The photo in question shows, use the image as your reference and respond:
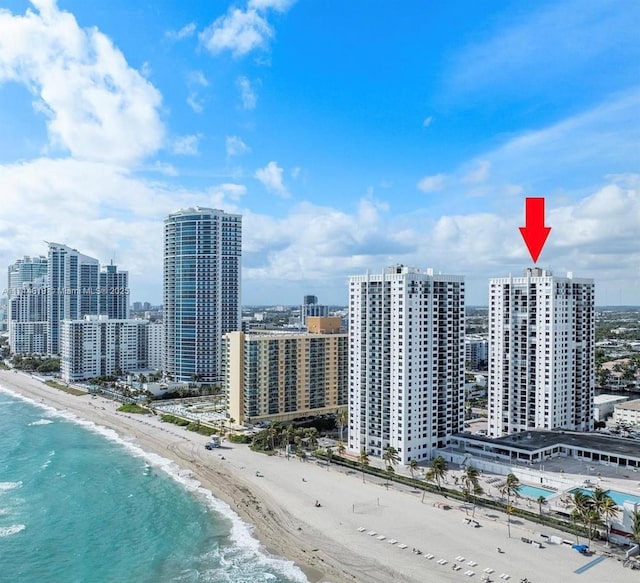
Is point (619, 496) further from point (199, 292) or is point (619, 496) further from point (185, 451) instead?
point (199, 292)

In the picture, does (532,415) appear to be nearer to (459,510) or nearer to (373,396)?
(373,396)

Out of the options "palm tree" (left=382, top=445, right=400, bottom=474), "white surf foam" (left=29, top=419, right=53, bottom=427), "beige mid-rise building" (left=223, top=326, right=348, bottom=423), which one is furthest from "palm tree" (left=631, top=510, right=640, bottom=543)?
"white surf foam" (left=29, top=419, right=53, bottom=427)

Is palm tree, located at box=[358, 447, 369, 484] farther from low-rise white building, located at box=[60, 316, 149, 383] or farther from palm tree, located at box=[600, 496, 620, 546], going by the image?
low-rise white building, located at box=[60, 316, 149, 383]

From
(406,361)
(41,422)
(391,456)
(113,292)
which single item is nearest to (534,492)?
(391,456)

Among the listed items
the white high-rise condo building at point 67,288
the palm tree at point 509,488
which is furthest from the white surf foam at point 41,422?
the white high-rise condo building at point 67,288

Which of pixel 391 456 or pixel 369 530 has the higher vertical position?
pixel 391 456

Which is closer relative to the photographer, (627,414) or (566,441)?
(566,441)

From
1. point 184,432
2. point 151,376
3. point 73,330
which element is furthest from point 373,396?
point 73,330
